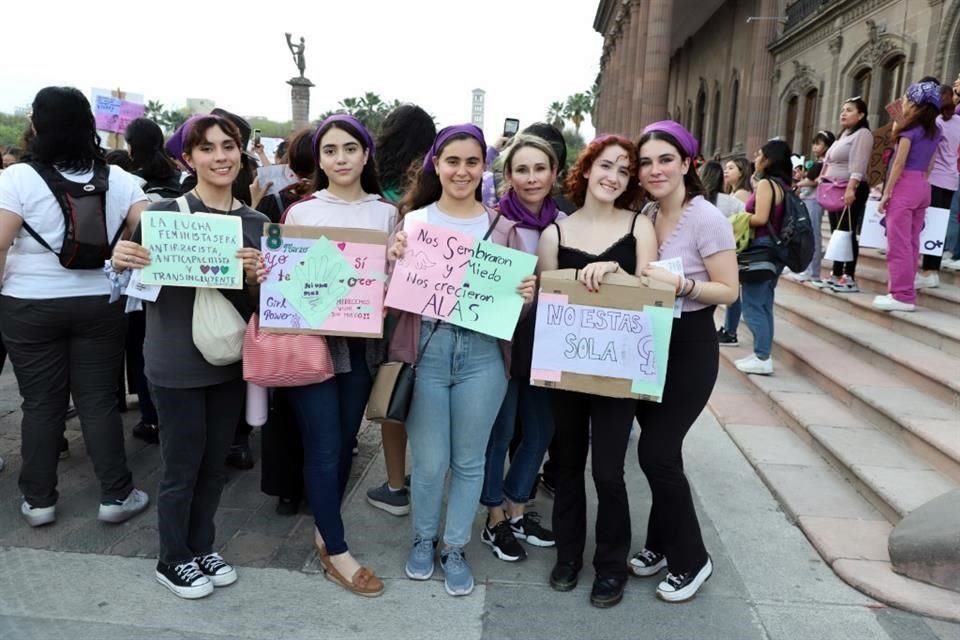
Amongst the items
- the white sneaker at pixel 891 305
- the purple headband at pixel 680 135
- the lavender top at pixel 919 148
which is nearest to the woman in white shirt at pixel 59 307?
the purple headband at pixel 680 135

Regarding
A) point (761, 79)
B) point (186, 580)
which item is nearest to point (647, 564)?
point (186, 580)

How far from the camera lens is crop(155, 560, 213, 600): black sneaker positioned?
2990 millimetres

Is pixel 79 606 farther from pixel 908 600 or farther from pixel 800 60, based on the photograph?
pixel 800 60

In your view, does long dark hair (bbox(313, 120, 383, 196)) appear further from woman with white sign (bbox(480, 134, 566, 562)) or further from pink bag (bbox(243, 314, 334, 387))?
pink bag (bbox(243, 314, 334, 387))

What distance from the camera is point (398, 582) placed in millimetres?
3205

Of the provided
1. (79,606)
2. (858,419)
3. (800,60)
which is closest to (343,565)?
(79,606)

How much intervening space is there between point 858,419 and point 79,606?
16.1ft

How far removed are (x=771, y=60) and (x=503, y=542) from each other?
81.1 ft

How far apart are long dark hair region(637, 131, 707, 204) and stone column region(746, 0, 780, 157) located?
73.2 ft

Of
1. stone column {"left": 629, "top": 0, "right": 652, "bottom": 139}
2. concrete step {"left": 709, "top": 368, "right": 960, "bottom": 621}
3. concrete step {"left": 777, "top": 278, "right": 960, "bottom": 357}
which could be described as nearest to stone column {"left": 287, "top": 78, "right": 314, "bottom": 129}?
stone column {"left": 629, "top": 0, "right": 652, "bottom": 139}

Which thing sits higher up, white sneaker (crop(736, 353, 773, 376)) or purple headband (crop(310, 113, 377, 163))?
purple headband (crop(310, 113, 377, 163))

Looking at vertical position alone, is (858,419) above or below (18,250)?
below

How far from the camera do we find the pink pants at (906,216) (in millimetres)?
6137

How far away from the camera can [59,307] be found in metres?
3.38
